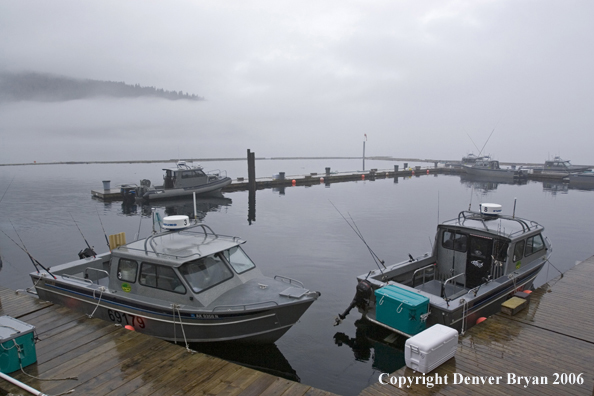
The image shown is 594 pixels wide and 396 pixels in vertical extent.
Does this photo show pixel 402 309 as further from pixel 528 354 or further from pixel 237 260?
pixel 237 260

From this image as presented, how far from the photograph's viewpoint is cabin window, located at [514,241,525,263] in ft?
33.2

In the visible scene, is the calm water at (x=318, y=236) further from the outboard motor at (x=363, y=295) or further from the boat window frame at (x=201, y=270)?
the boat window frame at (x=201, y=270)

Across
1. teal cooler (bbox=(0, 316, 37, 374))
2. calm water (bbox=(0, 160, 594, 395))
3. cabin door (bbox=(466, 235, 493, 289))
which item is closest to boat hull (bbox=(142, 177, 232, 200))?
calm water (bbox=(0, 160, 594, 395))

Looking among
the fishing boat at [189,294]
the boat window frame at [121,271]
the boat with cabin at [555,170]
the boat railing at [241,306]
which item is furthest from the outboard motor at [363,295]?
the boat with cabin at [555,170]

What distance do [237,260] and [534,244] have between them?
363 inches

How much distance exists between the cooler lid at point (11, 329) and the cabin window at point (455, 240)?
1038 cm

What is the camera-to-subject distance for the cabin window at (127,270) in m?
8.48

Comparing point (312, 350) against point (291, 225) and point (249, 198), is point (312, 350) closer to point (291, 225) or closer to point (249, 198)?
point (291, 225)

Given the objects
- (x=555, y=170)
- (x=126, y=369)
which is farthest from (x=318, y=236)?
(x=555, y=170)

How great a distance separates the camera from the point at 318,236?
20328 millimetres

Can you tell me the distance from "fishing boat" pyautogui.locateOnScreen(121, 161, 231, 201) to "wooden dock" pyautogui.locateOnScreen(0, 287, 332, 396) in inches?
1003

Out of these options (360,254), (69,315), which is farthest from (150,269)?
(360,254)

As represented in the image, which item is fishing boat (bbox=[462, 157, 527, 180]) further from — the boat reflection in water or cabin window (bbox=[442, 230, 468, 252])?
the boat reflection in water

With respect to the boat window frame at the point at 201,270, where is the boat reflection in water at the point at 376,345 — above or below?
below
